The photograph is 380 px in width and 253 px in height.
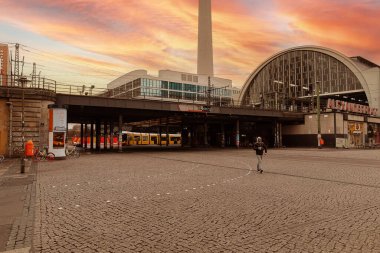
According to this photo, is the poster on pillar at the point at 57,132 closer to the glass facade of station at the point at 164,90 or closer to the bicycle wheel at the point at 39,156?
the bicycle wheel at the point at 39,156

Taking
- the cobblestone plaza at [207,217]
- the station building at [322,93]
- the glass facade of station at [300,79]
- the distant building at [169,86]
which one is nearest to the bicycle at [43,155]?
the cobblestone plaza at [207,217]

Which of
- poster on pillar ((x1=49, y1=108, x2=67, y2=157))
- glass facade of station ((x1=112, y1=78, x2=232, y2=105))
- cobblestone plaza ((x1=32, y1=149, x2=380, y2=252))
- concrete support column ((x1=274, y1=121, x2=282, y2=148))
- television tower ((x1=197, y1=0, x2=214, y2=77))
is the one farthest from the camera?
television tower ((x1=197, y1=0, x2=214, y2=77))

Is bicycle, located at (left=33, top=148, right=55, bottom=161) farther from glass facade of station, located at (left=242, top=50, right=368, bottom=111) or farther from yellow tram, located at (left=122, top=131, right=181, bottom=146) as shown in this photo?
glass facade of station, located at (left=242, top=50, right=368, bottom=111)

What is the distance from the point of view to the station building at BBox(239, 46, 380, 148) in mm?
50719

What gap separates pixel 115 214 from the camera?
7555 millimetres

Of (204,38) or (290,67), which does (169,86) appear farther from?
(290,67)

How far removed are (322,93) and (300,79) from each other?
754 centimetres

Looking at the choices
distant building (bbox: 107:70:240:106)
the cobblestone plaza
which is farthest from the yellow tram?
the cobblestone plaza

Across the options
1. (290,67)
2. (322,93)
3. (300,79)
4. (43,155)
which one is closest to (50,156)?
(43,155)

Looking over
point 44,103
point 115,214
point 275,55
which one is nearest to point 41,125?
point 44,103

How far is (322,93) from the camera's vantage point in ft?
254

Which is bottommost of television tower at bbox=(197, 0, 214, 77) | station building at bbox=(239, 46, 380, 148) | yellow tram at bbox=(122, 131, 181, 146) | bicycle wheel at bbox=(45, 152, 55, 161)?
bicycle wheel at bbox=(45, 152, 55, 161)

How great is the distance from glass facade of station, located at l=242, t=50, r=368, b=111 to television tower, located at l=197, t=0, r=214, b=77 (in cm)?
3156

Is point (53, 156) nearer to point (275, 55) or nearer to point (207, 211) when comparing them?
point (207, 211)
